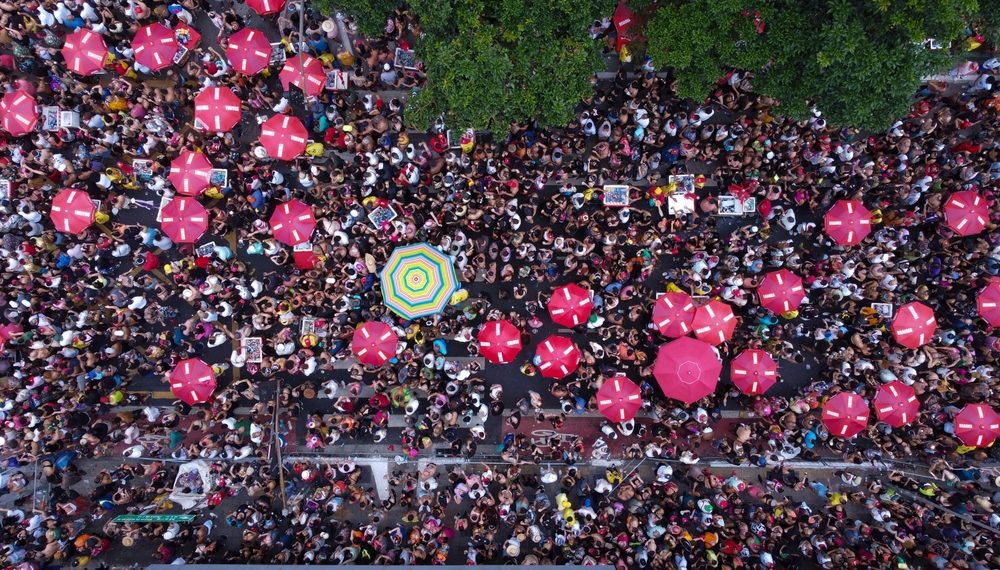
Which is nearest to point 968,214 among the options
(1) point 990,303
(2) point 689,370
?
(1) point 990,303

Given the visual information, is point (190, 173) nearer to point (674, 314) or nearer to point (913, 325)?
point (674, 314)

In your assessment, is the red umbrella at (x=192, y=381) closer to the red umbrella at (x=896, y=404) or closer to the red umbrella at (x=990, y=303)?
the red umbrella at (x=896, y=404)

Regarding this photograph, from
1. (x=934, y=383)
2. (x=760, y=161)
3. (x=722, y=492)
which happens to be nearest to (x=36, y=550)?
(x=722, y=492)

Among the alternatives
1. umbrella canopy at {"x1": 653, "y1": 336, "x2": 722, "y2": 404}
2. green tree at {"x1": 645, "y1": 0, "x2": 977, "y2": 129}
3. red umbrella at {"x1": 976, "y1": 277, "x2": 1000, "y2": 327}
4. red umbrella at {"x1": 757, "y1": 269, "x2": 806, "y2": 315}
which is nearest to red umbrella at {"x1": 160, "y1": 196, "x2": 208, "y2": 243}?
green tree at {"x1": 645, "y1": 0, "x2": 977, "y2": 129}

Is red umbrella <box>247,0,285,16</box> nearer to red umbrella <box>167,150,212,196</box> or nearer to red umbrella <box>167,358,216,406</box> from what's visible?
red umbrella <box>167,150,212,196</box>

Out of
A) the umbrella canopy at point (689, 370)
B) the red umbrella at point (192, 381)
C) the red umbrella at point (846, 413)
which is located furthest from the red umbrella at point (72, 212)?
the red umbrella at point (846, 413)
